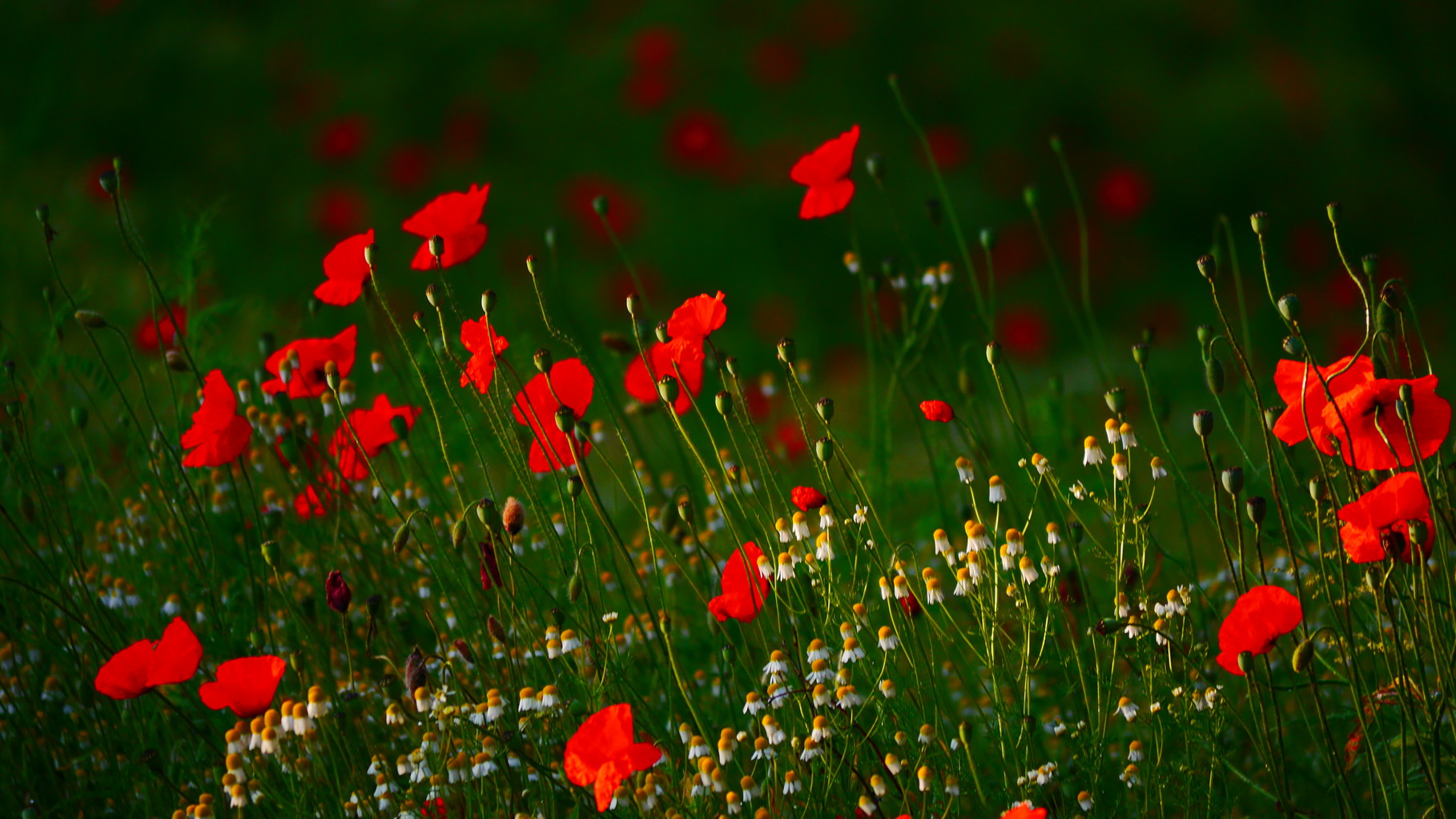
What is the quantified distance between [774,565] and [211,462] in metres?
0.67

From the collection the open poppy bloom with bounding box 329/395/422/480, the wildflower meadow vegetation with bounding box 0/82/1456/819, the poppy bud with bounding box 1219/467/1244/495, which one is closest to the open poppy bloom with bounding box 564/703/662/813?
the wildflower meadow vegetation with bounding box 0/82/1456/819

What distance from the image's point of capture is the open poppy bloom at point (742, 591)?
4.20 feet

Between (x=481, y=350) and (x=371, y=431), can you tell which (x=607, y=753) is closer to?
(x=481, y=350)

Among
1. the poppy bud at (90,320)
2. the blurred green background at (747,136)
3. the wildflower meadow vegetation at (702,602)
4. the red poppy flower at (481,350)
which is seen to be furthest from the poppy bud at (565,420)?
the blurred green background at (747,136)

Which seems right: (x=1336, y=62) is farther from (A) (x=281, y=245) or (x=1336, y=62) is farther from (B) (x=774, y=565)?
(B) (x=774, y=565)

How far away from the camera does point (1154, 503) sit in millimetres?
2564

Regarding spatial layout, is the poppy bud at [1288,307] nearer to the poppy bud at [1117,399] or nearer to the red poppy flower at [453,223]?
the poppy bud at [1117,399]

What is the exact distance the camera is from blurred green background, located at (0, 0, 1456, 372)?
4.09 metres

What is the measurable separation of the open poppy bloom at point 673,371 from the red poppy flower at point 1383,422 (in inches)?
22.7

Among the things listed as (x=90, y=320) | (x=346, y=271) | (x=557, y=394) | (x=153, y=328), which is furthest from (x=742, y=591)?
(x=153, y=328)

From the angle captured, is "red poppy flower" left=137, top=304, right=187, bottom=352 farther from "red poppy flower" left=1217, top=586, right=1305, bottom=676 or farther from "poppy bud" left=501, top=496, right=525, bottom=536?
"red poppy flower" left=1217, top=586, right=1305, bottom=676

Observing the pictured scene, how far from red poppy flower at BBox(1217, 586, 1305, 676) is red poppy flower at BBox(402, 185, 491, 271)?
0.98 meters

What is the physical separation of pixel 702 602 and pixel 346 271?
62 cm

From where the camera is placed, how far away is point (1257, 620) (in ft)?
3.46
